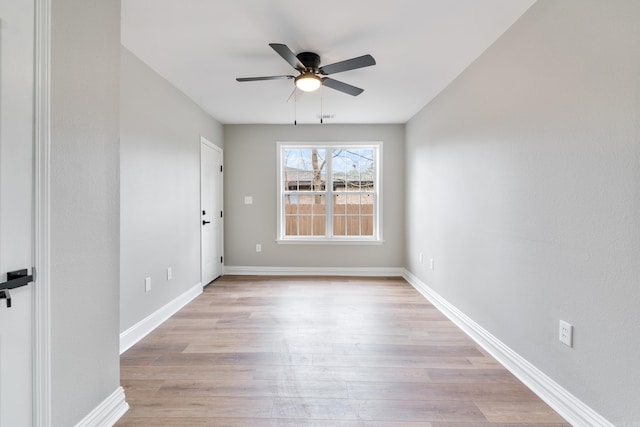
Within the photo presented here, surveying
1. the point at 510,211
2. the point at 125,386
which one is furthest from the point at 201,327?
the point at 510,211

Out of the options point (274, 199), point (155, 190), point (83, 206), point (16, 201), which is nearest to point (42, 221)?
point (16, 201)

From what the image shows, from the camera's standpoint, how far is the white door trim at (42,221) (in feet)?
3.79

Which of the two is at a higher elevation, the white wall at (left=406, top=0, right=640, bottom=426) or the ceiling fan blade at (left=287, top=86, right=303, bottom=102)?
the ceiling fan blade at (left=287, top=86, right=303, bottom=102)

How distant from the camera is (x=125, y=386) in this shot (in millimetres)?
1845

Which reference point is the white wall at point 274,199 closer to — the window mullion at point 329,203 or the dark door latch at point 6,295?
the window mullion at point 329,203

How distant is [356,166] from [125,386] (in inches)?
156

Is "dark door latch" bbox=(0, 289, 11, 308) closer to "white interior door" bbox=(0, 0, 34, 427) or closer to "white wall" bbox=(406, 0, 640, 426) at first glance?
"white interior door" bbox=(0, 0, 34, 427)

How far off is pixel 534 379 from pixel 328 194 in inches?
138

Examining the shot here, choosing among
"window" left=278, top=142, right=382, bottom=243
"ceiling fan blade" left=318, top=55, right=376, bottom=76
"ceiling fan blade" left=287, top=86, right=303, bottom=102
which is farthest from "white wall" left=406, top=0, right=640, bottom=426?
"window" left=278, top=142, right=382, bottom=243

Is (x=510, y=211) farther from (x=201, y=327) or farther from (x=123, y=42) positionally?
(x=123, y=42)

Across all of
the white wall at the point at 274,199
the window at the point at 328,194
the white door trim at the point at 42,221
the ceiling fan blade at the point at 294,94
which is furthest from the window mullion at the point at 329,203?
the white door trim at the point at 42,221

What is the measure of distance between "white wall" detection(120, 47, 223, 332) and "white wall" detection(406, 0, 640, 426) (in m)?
2.96

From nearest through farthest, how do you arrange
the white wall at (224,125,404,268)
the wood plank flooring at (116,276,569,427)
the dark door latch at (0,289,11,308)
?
the dark door latch at (0,289,11,308) → the wood plank flooring at (116,276,569,427) → the white wall at (224,125,404,268)

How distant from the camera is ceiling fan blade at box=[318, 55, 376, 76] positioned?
7.08 feet
